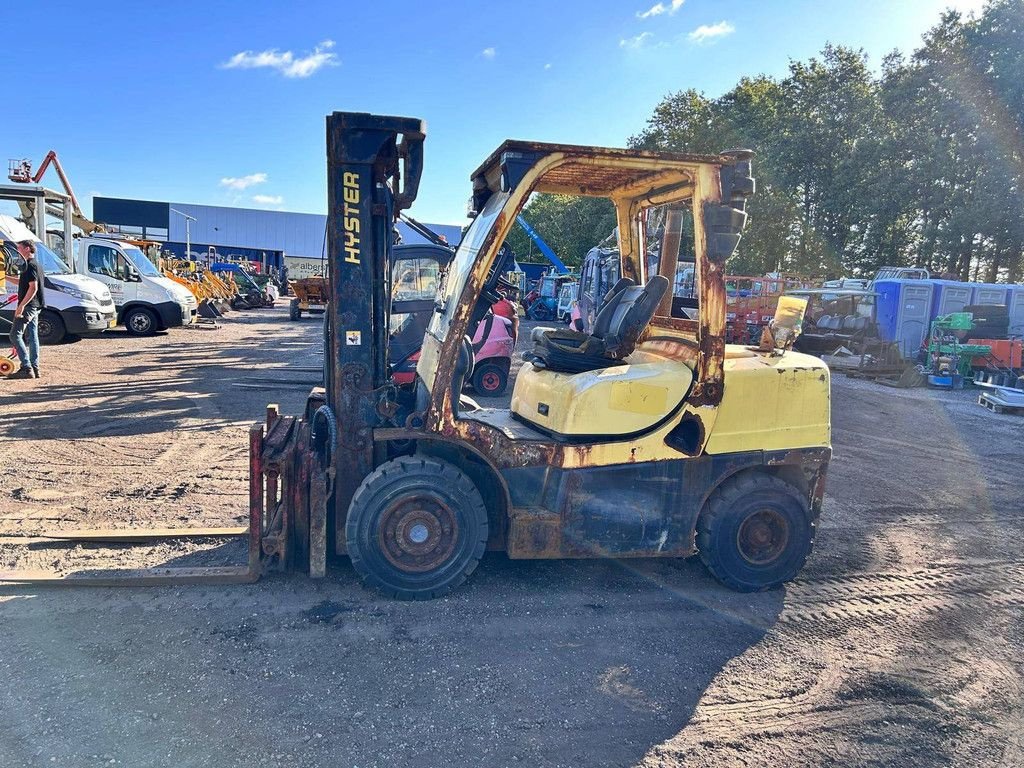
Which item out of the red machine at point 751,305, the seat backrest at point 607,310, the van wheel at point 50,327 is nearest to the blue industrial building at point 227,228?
the red machine at point 751,305

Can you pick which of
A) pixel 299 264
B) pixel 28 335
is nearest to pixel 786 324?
pixel 28 335

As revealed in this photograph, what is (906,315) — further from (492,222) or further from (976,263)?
(492,222)

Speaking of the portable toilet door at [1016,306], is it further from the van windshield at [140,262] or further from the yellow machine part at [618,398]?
the van windshield at [140,262]

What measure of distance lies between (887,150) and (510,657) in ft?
107

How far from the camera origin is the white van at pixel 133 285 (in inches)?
665

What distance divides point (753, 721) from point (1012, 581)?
3087mm

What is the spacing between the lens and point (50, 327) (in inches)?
570

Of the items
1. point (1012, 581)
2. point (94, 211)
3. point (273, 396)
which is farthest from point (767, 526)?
point (94, 211)

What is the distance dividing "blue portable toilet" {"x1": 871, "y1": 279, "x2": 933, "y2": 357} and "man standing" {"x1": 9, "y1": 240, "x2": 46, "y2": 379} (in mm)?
19298

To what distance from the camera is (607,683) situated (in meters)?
3.43

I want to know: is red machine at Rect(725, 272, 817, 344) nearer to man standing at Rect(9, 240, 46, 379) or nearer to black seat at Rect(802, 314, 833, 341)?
black seat at Rect(802, 314, 833, 341)

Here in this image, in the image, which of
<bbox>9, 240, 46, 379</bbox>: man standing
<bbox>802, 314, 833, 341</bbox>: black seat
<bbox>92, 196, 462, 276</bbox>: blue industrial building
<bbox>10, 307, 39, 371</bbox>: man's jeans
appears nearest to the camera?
<bbox>9, 240, 46, 379</bbox>: man standing

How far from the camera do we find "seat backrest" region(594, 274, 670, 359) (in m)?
4.33

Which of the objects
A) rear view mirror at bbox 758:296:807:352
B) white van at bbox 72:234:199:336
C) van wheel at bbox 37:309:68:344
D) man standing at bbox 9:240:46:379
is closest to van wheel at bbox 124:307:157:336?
white van at bbox 72:234:199:336
